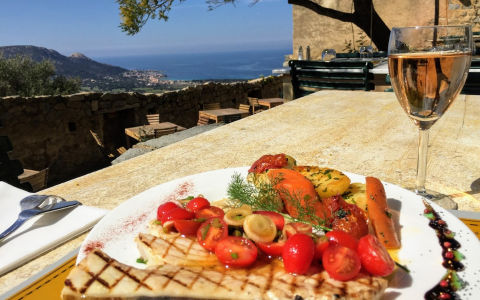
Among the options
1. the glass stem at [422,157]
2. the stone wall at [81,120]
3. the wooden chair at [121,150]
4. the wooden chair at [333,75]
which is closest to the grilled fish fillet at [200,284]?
the glass stem at [422,157]

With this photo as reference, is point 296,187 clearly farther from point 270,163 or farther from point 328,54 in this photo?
point 328,54

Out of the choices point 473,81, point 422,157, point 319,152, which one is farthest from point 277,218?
point 473,81

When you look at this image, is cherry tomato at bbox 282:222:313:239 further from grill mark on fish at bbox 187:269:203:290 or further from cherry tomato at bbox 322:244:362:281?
grill mark on fish at bbox 187:269:203:290

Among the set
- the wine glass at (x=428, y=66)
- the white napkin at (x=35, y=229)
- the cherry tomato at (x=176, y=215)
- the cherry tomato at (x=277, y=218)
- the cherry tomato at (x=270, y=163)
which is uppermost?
the wine glass at (x=428, y=66)

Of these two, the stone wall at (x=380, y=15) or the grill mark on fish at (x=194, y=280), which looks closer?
the grill mark on fish at (x=194, y=280)

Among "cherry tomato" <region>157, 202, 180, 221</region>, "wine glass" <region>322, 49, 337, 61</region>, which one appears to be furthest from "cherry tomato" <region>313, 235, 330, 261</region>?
"wine glass" <region>322, 49, 337, 61</region>

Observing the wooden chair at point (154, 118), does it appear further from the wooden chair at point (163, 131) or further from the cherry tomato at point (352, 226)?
the cherry tomato at point (352, 226)

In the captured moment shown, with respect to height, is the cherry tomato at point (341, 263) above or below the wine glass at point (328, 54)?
below
